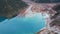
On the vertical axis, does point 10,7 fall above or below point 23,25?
above

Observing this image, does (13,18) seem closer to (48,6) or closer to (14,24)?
(14,24)

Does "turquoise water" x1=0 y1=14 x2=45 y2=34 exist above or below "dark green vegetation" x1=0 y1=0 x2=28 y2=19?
below

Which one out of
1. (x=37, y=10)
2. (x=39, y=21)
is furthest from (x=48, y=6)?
(x=39, y=21)

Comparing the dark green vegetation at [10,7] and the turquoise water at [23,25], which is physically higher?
the dark green vegetation at [10,7]

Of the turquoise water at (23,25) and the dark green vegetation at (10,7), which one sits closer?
the turquoise water at (23,25)

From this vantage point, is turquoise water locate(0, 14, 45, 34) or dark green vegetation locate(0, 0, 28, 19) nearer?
turquoise water locate(0, 14, 45, 34)
